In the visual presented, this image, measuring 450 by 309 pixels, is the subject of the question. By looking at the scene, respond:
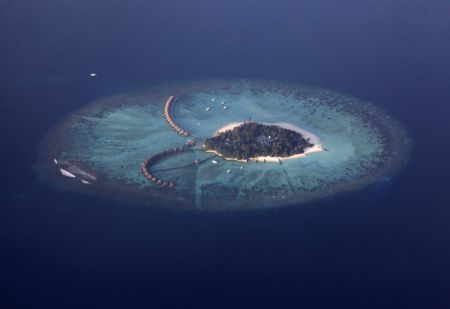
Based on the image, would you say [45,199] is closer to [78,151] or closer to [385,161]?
[78,151]

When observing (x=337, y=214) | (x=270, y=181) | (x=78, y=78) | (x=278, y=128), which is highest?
(x=78, y=78)

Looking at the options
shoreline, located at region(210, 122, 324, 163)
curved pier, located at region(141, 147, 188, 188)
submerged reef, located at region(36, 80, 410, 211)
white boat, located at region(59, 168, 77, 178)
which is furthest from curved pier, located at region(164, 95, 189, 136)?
white boat, located at region(59, 168, 77, 178)

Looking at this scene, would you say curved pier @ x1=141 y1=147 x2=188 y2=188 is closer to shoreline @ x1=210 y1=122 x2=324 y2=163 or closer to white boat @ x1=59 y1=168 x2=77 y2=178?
shoreline @ x1=210 y1=122 x2=324 y2=163

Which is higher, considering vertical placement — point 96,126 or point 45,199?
point 96,126

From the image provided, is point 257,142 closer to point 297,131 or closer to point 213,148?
point 213,148

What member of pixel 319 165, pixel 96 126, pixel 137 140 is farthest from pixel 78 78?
pixel 319 165

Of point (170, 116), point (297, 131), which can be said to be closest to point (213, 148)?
point (170, 116)
